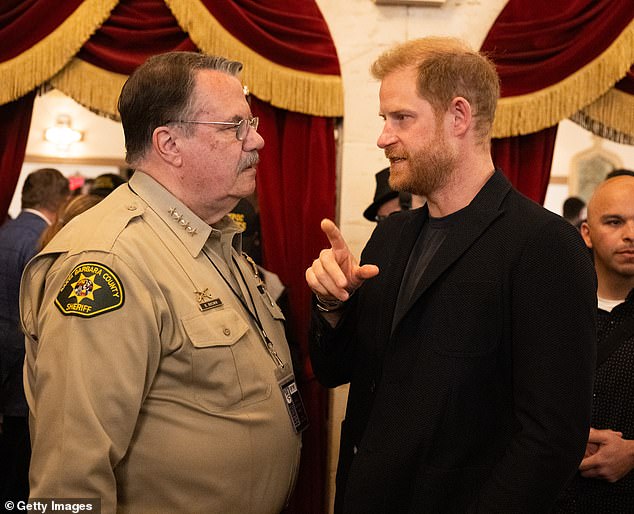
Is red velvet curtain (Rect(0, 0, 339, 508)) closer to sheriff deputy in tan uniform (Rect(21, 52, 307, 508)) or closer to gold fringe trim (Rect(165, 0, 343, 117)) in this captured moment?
gold fringe trim (Rect(165, 0, 343, 117))

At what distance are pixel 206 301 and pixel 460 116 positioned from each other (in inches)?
31.5

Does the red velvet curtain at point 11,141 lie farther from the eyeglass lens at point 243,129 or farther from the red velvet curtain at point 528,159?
the red velvet curtain at point 528,159

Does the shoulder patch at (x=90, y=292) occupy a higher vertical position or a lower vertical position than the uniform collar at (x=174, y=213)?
lower

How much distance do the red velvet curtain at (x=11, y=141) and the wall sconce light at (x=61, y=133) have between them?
474 cm

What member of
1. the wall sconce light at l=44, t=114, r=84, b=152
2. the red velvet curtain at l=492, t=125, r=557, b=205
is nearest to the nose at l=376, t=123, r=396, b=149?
the red velvet curtain at l=492, t=125, r=557, b=205

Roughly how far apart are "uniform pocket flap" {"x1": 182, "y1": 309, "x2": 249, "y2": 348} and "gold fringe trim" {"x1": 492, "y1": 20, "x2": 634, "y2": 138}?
2.25 metres

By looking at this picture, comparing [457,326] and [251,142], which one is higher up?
[251,142]

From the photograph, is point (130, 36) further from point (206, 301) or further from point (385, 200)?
point (206, 301)

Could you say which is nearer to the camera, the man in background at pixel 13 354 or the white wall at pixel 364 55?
the man in background at pixel 13 354

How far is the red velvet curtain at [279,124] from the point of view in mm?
3383

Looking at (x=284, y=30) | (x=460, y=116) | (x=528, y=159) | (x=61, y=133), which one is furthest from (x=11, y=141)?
(x=61, y=133)

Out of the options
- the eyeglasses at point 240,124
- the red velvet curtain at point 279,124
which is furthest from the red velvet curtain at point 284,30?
the eyeglasses at point 240,124

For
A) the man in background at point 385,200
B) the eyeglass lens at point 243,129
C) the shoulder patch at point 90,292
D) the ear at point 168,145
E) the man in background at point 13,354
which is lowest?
the man in background at point 13,354

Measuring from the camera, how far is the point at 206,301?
1.77m
